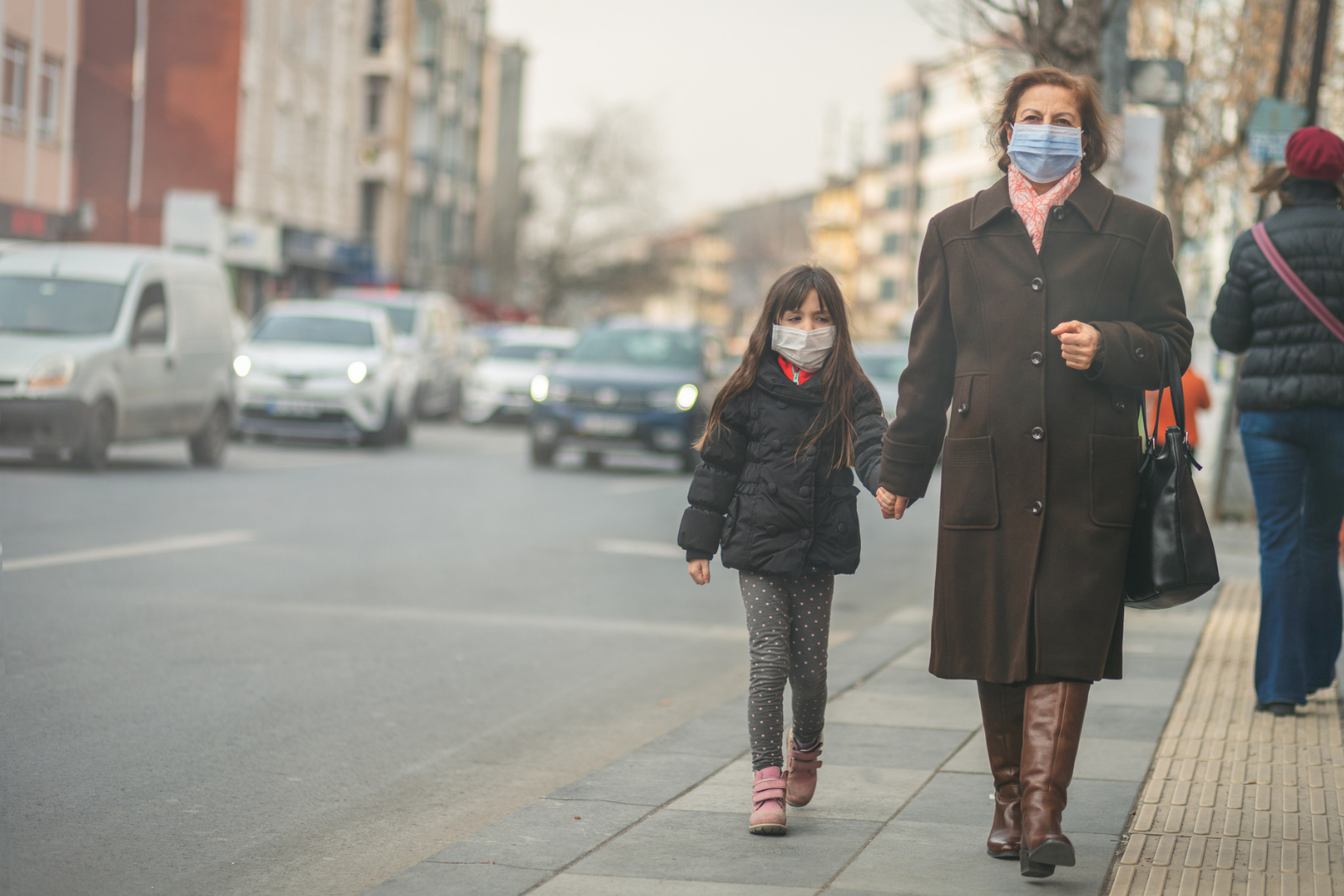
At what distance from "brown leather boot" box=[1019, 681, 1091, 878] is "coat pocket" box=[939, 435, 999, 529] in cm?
43

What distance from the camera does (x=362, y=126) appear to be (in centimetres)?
6159

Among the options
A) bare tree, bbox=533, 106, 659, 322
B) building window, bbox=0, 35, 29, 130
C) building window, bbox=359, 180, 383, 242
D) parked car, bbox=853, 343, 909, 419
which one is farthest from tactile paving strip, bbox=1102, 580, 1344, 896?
bare tree, bbox=533, 106, 659, 322

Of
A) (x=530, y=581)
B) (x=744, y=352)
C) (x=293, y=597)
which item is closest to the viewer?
(x=744, y=352)

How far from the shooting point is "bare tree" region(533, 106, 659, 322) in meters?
73.6

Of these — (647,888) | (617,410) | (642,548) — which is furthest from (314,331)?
(647,888)

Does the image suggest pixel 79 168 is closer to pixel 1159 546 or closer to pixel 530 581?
pixel 530 581

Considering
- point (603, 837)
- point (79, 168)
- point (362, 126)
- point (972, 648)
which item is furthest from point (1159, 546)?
point (362, 126)

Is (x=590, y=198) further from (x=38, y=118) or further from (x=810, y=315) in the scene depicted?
(x=810, y=315)

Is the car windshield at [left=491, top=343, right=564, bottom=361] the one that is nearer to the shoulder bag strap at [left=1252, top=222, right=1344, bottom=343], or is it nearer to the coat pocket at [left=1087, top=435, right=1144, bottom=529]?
the shoulder bag strap at [left=1252, top=222, right=1344, bottom=343]

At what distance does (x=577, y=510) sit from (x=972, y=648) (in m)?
11.1

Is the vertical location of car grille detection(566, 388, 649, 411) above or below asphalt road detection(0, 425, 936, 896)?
above

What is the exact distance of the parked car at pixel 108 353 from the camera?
598 inches

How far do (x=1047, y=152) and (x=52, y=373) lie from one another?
41.0ft

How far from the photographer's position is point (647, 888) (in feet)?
13.5
